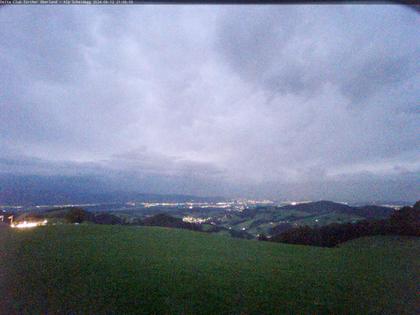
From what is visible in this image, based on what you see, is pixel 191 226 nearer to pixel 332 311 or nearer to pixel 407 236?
pixel 407 236

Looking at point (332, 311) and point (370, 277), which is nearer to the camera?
point (332, 311)

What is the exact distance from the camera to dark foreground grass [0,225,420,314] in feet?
13.9

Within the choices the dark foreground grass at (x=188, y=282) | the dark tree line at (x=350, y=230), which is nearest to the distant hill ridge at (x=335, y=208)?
the dark tree line at (x=350, y=230)

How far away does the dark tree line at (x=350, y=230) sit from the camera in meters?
14.1

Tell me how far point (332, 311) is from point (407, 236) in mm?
12069

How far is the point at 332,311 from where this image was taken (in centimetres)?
438

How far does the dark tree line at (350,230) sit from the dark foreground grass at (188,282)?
20.9 ft

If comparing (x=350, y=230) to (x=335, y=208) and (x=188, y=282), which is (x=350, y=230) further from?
(x=188, y=282)

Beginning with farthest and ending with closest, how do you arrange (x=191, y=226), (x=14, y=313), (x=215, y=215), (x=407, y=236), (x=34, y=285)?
(x=215, y=215)
(x=191, y=226)
(x=407, y=236)
(x=34, y=285)
(x=14, y=313)

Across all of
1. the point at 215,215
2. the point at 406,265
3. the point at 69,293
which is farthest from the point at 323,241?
the point at 69,293

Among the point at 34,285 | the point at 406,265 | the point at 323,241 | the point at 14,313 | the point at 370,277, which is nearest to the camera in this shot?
the point at 14,313

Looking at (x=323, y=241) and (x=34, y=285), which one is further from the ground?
(x=34, y=285)

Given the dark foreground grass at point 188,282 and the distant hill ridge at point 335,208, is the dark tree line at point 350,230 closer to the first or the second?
the distant hill ridge at point 335,208

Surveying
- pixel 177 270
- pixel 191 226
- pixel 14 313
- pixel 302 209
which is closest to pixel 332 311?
pixel 177 270
